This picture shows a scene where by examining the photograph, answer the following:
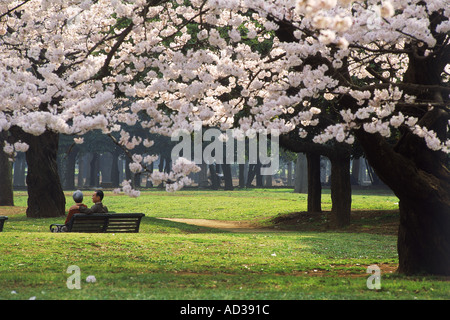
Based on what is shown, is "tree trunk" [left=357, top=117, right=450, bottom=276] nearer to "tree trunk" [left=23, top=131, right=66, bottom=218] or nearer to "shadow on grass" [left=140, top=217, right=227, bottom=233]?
"shadow on grass" [left=140, top=217, right=227, bottom=233]

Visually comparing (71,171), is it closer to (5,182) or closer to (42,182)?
(5,182)

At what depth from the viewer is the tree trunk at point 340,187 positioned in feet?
79.5

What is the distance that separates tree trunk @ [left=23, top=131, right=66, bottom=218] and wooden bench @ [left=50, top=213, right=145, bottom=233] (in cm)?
721

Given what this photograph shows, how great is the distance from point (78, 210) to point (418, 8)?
9.97m

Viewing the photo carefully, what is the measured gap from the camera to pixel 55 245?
14.1m

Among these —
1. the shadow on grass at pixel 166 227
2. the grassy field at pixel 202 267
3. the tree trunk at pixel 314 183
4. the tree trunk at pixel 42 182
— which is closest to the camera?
the grassy field at pixel 202 267

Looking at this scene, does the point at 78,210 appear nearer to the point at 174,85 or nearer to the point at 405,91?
the point at 174,85

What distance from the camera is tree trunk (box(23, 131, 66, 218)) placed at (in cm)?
2417

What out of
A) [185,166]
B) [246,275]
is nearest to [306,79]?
[185,166]

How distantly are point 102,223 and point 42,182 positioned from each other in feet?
28.5

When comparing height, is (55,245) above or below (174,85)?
below

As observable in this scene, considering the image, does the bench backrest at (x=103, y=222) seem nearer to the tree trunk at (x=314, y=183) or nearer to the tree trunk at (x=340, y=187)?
the tree trunk at (x=340, y=187)

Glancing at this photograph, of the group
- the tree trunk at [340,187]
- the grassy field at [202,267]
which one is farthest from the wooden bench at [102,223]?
the tree trunk at [340,187]

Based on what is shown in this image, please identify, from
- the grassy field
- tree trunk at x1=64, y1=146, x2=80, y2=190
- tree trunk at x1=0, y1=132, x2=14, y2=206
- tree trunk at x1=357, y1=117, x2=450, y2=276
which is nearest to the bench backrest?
the grassy field
